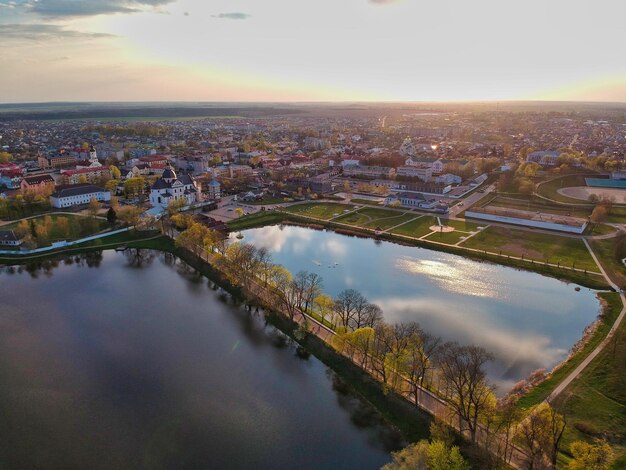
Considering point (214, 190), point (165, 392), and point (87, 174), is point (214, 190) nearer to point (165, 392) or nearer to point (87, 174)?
point (87, 174)

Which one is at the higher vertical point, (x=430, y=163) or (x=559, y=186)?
(x=430, y=163)

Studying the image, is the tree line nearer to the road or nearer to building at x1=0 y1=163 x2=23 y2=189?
the road

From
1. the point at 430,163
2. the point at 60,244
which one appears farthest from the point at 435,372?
the point at 430,163

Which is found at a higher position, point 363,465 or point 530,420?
point 530,420

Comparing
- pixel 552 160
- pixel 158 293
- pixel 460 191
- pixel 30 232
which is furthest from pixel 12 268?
pixel 552 160

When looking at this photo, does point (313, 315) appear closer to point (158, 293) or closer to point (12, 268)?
point (158, 293)

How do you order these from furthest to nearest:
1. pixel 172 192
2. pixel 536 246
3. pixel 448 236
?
pixel 172 192 < pixel 448 236 < pixel 536 246
